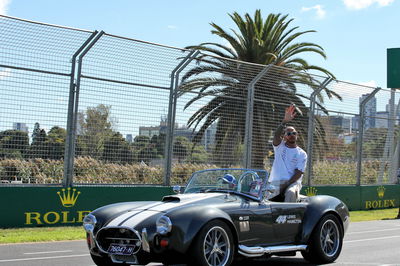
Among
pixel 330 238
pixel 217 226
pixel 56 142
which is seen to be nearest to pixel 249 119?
pixel 56 142

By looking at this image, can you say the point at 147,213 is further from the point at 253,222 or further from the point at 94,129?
the point at 94,129

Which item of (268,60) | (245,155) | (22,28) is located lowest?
(245,155)

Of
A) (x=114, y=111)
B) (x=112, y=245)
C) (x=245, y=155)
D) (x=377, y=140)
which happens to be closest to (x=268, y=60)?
(x=377, y=140)

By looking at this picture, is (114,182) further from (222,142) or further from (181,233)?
(181,233)

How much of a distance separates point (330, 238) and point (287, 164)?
126 centimetres

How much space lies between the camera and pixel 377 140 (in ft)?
73.8

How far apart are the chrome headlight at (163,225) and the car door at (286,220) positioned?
5.67 feet

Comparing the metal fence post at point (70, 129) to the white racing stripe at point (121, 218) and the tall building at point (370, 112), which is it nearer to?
the white racing stripe at point (121, 218)

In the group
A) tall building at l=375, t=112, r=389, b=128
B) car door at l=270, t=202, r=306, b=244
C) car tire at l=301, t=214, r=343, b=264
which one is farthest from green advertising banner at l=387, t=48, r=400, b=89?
car door at l=270, t=202, r=306, b=244

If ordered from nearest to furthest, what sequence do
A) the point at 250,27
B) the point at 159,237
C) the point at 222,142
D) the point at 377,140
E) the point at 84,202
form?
the point at 159,237
the point at 84,202
the point at 222,142
the point at 377,140
the point at 250,27

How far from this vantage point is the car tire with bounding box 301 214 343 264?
856 cm

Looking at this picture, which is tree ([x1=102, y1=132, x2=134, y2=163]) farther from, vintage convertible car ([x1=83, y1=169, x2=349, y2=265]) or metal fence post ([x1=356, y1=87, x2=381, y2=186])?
→ metal fence post ([x1=356, y1=87, x2=381, y2=186])

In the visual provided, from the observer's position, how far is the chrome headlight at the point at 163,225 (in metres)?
6.83

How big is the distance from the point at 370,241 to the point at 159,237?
19.6 feet
